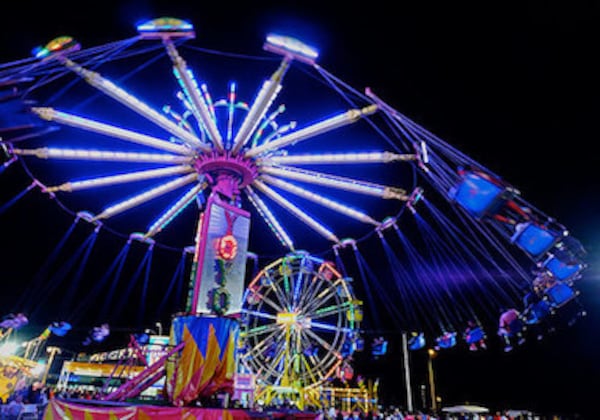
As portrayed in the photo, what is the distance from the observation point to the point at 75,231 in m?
29.9

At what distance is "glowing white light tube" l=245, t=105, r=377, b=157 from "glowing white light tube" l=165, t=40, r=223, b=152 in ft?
7.79

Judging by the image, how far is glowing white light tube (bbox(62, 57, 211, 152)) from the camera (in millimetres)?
13988

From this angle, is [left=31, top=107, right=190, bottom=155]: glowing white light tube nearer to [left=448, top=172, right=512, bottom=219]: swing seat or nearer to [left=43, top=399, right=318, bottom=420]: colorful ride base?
[left=43, top=399, right=318, bottom=420]: colorful ride base

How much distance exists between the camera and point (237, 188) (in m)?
18.9

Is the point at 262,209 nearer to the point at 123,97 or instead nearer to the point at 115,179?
the point at 115,179

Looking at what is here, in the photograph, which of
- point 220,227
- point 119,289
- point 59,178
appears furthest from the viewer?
point 119,289

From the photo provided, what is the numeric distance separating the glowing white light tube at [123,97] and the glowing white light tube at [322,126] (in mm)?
3206

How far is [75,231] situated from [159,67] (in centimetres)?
1896

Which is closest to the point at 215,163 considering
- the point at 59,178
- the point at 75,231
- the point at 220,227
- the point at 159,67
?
the point at 220,227

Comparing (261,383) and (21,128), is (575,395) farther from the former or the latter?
(21,128)

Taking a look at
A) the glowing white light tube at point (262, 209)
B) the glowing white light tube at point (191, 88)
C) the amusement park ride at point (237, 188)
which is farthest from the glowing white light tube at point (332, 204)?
the glowing white light tube at point (191, 88)

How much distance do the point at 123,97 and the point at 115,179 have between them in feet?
14.5

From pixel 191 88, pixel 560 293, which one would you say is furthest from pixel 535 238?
pixel 191 88

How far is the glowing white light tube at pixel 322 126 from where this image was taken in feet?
52.5
